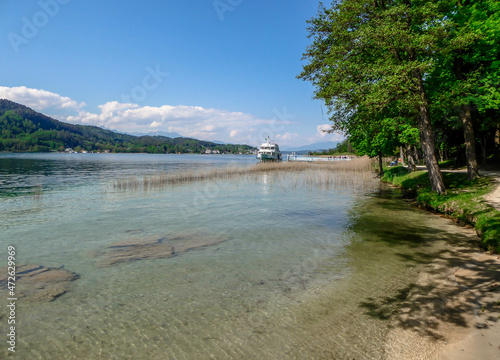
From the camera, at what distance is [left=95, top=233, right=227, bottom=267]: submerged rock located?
10.1 metres

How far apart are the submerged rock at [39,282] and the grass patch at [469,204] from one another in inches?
566

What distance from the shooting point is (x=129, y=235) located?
42.7 feet

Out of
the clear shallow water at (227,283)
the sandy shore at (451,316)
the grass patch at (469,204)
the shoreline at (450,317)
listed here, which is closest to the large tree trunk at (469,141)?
the grass patch at (469,204)

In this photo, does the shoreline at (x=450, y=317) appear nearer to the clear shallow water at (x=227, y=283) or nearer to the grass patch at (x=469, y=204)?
the clear shallow water at (x=227, y=283)

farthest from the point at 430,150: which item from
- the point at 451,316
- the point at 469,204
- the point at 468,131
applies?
the point at 451,316

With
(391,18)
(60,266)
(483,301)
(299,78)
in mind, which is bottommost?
(60,266)

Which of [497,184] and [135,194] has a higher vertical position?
[497,184]

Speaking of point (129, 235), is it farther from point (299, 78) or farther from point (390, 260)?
point (299, 78)

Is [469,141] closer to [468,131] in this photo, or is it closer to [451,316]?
[468,131]

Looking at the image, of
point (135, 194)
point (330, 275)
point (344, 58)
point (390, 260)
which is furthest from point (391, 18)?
point (135, 194)

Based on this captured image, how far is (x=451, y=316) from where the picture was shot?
595 cm

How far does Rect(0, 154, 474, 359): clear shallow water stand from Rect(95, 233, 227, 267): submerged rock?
358mm

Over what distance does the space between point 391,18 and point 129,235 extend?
62.0 ft

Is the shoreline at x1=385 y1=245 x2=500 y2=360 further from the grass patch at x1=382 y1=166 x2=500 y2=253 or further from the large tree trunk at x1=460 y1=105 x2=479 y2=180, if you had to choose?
the large tree trunk at x1=460 y1=105 x2=479 y2=180
